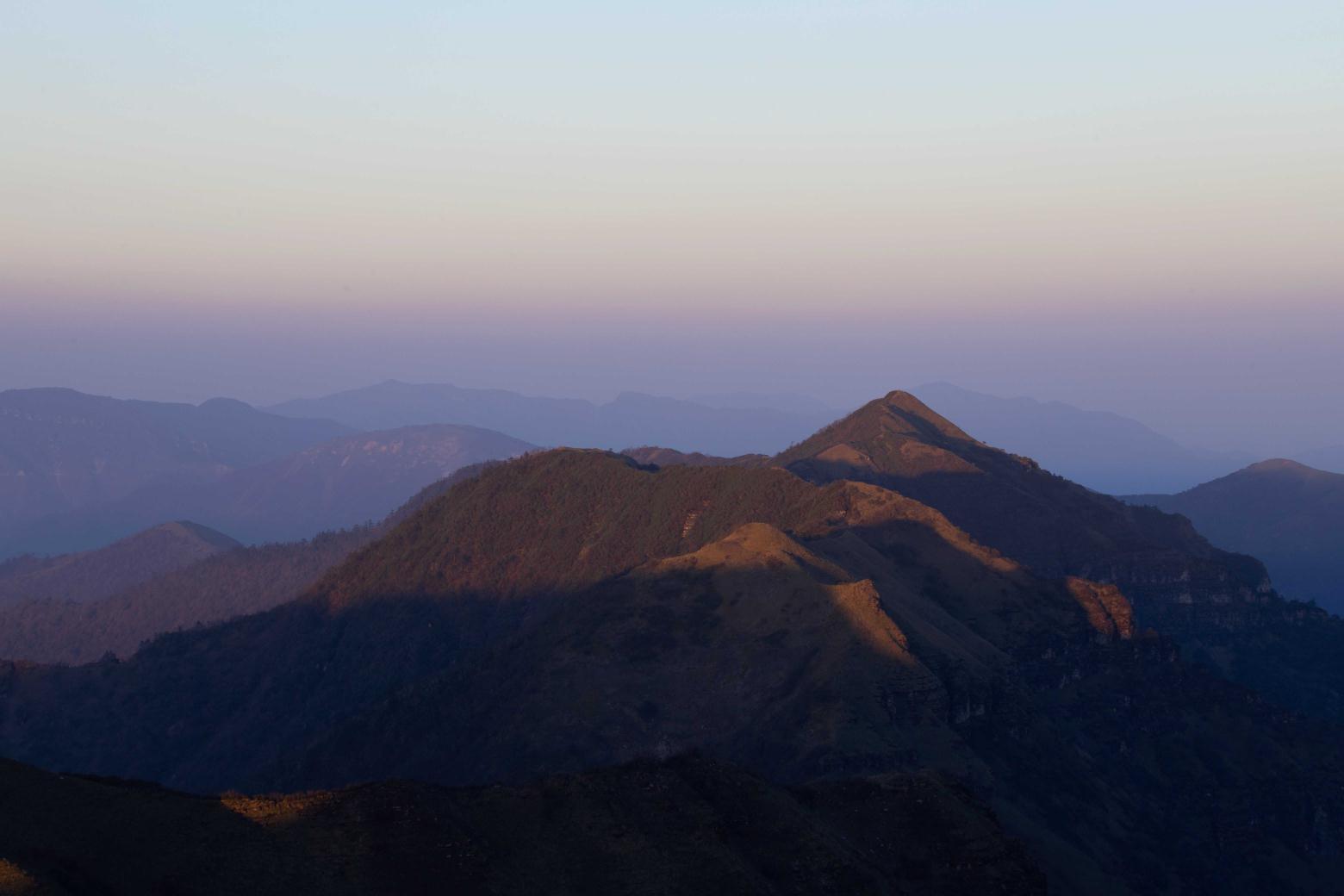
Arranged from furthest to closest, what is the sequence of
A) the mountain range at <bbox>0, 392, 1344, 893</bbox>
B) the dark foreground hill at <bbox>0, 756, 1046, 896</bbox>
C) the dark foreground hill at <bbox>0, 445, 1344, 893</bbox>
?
the dark foreground hill at <bbox>0, 445, 1344, 893</bbox>, the mountain range at <bbox>0, 392, 1344, 893</bbox>, the dark foreground hill at <bbox>0, 756, 1046, 896</bbox>

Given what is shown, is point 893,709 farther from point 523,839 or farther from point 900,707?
point 523,839

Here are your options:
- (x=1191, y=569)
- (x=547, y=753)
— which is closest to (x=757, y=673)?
(x=547, y=753)

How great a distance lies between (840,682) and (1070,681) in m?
40.6

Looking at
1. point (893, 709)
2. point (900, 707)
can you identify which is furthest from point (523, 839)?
point (900, 707)

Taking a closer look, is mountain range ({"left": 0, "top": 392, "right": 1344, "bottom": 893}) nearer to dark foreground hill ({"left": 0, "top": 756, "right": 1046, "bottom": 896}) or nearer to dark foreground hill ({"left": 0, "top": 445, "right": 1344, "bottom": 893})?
dark foreground hill ({"left": 0, "top": 445, "right": 1344, "bottom": 893})

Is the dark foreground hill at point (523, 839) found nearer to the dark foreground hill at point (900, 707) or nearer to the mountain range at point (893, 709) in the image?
the mountain range at point (893, 709)

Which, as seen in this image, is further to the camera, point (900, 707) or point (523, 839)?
point (900, 707)

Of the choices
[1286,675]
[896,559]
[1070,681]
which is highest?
[896,559]

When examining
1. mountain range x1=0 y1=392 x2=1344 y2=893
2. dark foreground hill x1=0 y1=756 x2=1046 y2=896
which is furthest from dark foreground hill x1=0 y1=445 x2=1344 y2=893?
dark foreground hill x1=0 y1=756 x2=1046 y2=896

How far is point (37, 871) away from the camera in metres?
49.1

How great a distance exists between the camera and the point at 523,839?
62.8m

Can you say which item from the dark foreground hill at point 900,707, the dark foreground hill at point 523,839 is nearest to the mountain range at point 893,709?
the dark foreground hill at point 900,707

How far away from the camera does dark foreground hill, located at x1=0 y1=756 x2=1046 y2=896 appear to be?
5419cm

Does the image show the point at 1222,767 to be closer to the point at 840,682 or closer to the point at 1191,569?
the point at 840,682
